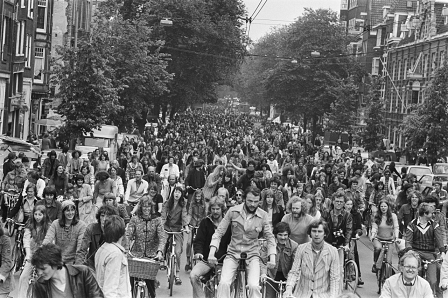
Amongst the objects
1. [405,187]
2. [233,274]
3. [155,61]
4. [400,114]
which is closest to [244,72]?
[400,114]

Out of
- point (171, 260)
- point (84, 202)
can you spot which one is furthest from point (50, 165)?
point (171, 260)

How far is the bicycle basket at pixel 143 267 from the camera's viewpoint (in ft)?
35.0

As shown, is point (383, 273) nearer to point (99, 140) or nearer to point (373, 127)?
point (99, 140)

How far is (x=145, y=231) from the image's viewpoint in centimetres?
1214

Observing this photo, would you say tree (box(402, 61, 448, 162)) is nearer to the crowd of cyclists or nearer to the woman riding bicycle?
the crowd of cyclists

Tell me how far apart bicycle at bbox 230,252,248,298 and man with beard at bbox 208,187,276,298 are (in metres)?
0.05

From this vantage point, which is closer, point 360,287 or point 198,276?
point 198,276

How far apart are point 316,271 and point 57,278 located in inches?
126

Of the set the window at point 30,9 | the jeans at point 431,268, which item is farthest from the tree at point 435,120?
the jeans at point 431,268

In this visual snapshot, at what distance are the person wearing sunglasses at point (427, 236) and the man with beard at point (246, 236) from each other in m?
3.53

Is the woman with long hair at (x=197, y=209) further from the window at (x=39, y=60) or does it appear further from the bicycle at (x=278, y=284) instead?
the window at (x=39, y=60)

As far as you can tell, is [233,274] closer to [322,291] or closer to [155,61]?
[322,291]

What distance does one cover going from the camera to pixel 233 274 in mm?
10117

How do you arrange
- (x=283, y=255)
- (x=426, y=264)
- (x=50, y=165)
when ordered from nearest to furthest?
(x=283, y=255) → (x=426, y=264) → (x=50, y=165)
